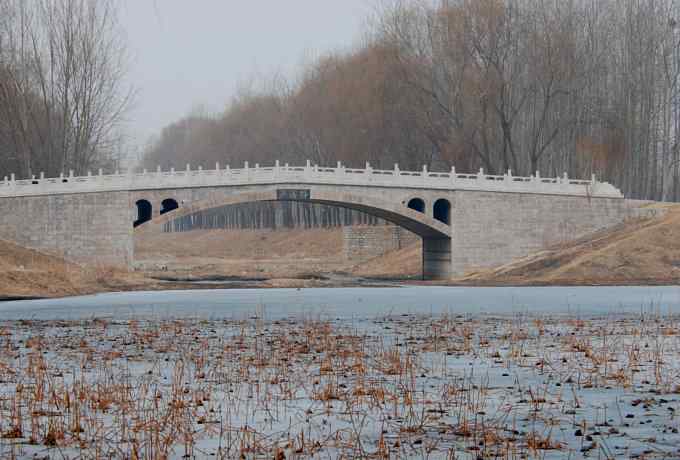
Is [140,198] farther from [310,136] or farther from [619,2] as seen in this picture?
[619,2]

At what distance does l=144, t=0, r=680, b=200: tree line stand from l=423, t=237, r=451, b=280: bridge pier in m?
6.12

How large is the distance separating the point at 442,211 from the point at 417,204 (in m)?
1.64

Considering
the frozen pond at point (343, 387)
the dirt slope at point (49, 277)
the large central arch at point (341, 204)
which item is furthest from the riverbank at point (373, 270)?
the frozen pond at point (343, 387)

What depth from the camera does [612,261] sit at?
50.9 m

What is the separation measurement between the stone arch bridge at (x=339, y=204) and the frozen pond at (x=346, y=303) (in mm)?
11060

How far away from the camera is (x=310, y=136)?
81.9 metres

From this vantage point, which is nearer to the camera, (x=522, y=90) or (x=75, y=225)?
A: (x=75, y=225)

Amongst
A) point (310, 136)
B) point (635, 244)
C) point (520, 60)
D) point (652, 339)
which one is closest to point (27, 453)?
point (652, 339)

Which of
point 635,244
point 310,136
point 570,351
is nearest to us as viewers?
point 570,351

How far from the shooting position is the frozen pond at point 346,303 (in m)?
30.7

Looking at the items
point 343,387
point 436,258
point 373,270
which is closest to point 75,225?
point 436,258

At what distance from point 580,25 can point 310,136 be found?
23.7 m

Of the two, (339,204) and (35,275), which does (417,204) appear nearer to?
(339,204)

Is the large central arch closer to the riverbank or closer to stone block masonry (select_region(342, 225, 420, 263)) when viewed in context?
the riverbank
